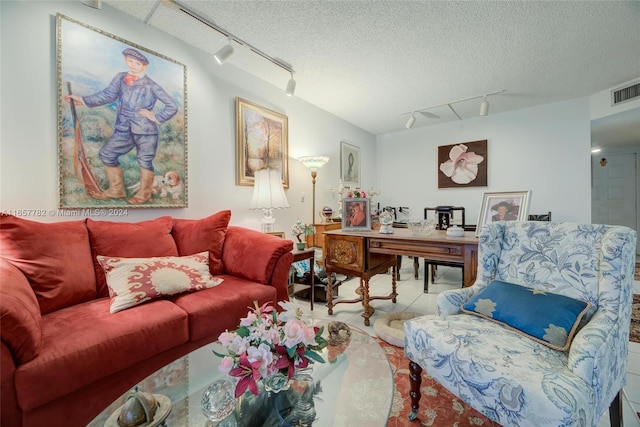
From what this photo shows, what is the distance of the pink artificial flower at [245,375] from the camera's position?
694 millimetres

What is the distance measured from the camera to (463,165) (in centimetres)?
450

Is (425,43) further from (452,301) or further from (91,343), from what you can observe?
(91,343)

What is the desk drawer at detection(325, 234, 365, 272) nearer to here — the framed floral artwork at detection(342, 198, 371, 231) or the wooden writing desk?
the wooden writing desk

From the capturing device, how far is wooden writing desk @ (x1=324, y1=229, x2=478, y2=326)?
1752 mm

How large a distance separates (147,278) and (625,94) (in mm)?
5308

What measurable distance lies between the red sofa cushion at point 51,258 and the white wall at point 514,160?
15.2 ft

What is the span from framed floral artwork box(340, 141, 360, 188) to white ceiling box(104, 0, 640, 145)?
1.01m

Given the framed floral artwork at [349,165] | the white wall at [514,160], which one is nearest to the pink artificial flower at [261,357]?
the framed floral artwork at [349,165]

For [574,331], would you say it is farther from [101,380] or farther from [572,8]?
[572,8]

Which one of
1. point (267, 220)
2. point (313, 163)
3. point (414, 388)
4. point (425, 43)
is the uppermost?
point (425, 43)

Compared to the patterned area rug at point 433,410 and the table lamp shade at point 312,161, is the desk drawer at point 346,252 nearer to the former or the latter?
the patterned area rug at point 433,410

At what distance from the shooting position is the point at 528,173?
4023 millimetres

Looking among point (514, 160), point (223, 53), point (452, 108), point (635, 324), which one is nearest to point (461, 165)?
point (514, 160)

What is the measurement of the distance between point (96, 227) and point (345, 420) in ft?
5.94
